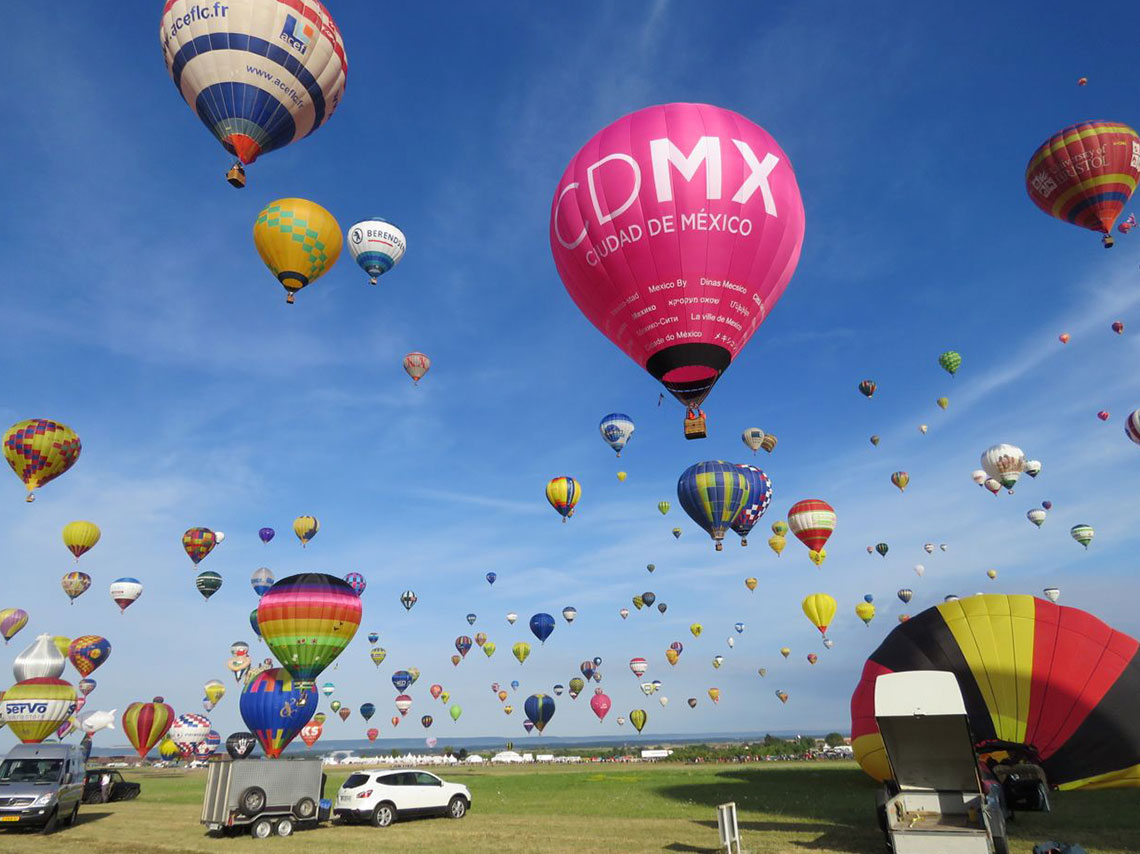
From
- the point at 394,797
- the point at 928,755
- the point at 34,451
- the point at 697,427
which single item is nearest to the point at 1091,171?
the point at 697,427

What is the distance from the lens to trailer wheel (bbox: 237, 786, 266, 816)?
16844 millimetres

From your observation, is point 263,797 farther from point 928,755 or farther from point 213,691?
point 213,691

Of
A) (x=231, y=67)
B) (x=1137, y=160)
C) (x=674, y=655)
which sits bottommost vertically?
(x=674, y=655)

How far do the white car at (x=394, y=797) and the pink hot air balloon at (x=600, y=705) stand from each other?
180 ft

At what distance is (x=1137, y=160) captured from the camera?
29.6 m

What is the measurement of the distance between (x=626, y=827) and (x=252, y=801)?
8893mm

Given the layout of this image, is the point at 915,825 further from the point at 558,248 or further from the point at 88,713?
the point at 88,713

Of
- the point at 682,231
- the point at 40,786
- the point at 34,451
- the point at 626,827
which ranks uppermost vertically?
the point at 34,451

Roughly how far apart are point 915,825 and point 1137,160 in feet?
101

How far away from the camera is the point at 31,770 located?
18078mm

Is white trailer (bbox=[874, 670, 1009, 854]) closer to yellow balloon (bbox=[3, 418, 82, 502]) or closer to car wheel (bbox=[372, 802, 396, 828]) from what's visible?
car wheel (bbox=[372, 802, 396, 828])

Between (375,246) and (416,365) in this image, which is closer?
(375,246)

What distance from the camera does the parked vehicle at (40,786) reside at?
1673 cm

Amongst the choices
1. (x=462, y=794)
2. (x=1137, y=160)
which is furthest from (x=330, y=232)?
(x=1137, y=160)
